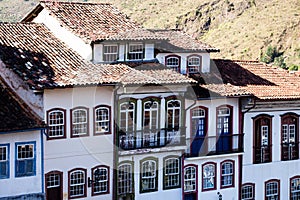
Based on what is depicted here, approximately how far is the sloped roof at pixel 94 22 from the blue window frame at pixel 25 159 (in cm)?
585

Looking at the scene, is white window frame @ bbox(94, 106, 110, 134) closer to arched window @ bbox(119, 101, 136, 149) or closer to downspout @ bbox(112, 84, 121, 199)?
downspout @ bbox(112, 84, 121, 199)

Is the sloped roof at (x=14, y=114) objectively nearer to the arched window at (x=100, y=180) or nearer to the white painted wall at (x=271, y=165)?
the arched window at (x=100, y=180)

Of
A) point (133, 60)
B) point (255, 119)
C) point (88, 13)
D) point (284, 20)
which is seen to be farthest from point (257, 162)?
point (284, 20)

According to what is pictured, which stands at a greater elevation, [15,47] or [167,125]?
[15,47]

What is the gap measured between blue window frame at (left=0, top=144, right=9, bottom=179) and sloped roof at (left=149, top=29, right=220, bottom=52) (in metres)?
9.76

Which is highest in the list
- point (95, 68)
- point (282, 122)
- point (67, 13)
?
point (67, 13)

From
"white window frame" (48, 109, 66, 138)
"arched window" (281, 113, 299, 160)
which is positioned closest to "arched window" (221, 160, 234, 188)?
"arched window" (281, 113, 299, 160)

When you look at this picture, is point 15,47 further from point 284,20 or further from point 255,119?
point 284,20

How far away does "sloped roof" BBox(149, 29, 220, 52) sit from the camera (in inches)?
1366

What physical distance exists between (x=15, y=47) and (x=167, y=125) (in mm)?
7845

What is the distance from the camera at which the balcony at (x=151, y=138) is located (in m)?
31.5

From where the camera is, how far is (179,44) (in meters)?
35.3

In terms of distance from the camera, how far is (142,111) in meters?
32.0

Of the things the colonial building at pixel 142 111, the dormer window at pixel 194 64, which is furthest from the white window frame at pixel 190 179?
the dormer window at pixel 194 64
